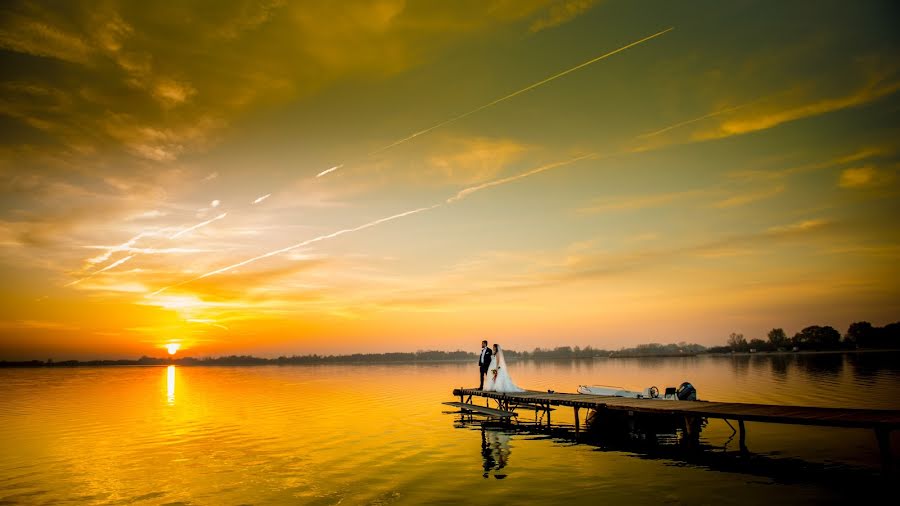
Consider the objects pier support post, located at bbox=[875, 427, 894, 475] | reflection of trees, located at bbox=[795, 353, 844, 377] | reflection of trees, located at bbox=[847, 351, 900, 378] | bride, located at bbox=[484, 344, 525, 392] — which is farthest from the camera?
reflection of trees, located at bbox=[795, 353, 844, 377]

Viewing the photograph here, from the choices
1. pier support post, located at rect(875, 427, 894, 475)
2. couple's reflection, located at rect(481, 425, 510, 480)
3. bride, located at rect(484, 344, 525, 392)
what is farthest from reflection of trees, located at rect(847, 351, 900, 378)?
pier support post, located at rect(875, 427, 894, 475)

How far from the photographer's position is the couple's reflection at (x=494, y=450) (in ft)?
70.8

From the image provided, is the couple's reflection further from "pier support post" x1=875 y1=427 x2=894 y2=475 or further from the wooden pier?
"pier support post" x1=875 y1=427 x2=894 y2=475

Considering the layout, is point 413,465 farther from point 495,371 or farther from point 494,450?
point 495,371

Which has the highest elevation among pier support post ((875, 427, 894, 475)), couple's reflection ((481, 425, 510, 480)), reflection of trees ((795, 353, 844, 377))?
pier support post ((875, 427, 894, 475))

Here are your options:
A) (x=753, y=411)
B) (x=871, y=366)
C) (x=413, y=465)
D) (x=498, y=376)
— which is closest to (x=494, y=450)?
(x=413, y=465)

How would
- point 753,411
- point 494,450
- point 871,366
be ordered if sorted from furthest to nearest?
point 871,366
point 494,450
point 753,411

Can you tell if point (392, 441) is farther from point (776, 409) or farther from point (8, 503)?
point (776, 409)

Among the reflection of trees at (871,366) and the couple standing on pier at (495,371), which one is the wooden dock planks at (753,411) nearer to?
the couple standing on pier at (495,371)

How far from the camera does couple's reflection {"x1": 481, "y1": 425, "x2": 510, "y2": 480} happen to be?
70.8 ft

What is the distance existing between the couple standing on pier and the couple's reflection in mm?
3844

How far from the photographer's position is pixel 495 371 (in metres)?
37.9

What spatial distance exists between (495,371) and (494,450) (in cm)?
1188

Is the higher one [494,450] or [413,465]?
[413,465]
